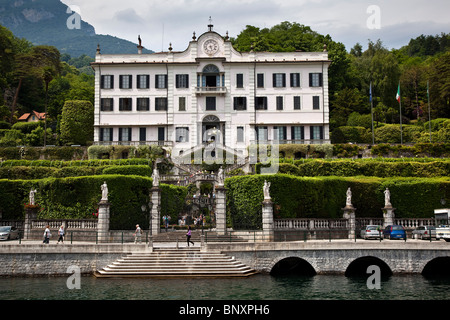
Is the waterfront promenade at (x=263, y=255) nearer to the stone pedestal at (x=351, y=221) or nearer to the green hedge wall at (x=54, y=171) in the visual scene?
the stone pedestal at (x=351, y=221)

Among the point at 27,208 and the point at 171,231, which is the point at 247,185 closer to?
the point at 171,231

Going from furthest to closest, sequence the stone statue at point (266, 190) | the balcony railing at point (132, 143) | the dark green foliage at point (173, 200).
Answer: the balcony railing at point (132, 143) → the dark green foliage at point (173, 200) → the stone statue at point (266, 190)

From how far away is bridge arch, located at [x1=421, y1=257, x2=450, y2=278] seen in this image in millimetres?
28594

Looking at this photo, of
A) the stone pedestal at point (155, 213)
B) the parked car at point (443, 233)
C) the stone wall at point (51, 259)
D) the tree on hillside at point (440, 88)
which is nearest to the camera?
the stone wall at point (51, 259)

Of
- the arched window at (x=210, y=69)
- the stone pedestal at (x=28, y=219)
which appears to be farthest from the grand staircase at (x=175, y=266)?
the arched window at (x=210, y=69)

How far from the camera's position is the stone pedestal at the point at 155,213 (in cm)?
3234

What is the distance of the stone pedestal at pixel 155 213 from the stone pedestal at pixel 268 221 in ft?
24.3

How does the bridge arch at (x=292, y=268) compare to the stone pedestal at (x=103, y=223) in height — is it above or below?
below

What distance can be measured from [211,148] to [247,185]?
64.5 feet

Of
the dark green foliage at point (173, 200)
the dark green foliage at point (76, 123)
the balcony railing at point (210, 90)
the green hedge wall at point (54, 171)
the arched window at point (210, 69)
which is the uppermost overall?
the arched window at point (210, 69)

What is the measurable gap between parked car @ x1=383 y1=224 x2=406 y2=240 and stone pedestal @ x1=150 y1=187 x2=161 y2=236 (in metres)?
15.3

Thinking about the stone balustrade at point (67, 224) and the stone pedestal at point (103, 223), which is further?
the stone balustrade at point (67, 224)

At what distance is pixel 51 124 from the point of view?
75312mm

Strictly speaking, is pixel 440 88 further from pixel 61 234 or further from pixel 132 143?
pixel 61 234
